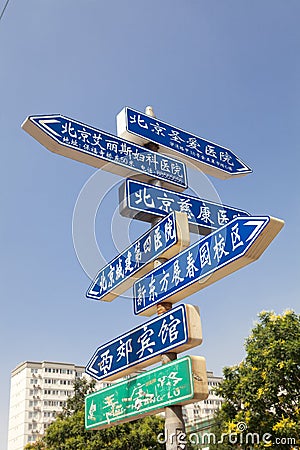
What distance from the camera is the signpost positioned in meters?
4.71

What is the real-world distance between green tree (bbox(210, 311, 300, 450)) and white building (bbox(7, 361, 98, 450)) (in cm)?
5541

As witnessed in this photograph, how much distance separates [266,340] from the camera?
12.2 meters

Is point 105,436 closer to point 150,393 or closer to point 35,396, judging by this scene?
point 150,393

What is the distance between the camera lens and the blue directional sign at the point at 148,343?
4.17m

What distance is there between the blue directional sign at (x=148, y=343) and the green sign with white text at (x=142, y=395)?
0.16 m

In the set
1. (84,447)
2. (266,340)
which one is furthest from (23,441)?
(266,340)

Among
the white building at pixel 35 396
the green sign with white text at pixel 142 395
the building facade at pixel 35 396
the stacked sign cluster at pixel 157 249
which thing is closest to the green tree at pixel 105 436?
the green sign with white text at pixel 142 395

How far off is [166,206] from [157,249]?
69 cm

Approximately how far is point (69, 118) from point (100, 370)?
2.90m

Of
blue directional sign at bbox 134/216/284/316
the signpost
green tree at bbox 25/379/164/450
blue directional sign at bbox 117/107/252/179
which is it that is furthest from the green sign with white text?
green tree at bbox 25/379/164/450

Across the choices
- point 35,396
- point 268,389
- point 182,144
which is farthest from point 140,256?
point 35,396

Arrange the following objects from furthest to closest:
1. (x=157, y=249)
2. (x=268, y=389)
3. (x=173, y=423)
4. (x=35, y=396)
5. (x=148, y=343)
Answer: (x=35, y=396) → (x=268, y=389) → (x=157, y=249) → (x=148, y=343) → (x=173, y=423)

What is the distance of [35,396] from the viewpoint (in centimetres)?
6366

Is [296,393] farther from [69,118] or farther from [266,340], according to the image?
[69,118]
